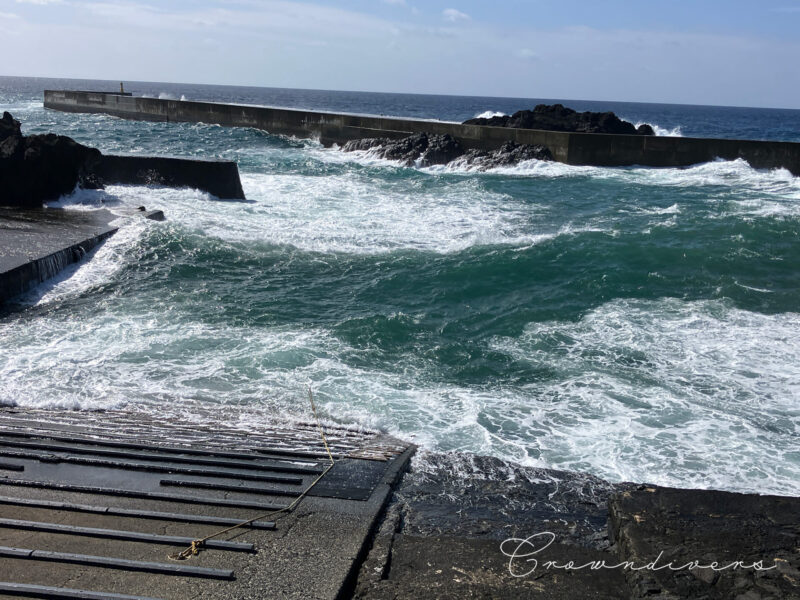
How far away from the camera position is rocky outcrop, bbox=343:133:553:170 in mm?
24016

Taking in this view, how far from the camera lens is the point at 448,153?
24781 millimetres

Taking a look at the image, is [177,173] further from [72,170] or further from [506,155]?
[506,155]

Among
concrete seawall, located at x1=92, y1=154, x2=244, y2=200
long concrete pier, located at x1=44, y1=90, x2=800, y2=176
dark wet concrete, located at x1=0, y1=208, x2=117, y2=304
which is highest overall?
long concrete pier, located at x1=44, y1=90, x2=800, y2=176

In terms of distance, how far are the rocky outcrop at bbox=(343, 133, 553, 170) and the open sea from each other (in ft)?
27.1

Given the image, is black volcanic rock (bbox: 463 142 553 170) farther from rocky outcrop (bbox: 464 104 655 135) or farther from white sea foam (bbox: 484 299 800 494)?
white sea foam (bbox: 484 299 800 494)

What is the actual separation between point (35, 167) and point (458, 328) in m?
8.79

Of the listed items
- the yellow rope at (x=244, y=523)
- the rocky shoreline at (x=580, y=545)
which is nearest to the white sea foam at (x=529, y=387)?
the rocky shoreline at (x=580, y=545)

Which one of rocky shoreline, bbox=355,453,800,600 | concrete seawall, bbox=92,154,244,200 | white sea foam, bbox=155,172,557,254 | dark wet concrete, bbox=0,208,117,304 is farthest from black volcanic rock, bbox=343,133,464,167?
rocky shoreline, bbox=355,453,800,600

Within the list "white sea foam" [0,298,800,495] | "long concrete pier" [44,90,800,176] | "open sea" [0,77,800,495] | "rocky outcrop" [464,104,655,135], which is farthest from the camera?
"rocky outcrop" [464,104,655,135]

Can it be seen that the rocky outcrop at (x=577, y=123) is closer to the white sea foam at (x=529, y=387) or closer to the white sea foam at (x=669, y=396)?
the white sea foam at (x=669, y=396)

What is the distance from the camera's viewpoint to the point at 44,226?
1107 centimetres

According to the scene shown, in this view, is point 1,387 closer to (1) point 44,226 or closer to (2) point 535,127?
(1) point 44,226

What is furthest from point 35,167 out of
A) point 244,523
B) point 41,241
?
point 244,523

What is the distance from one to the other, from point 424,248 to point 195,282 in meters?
4.02
